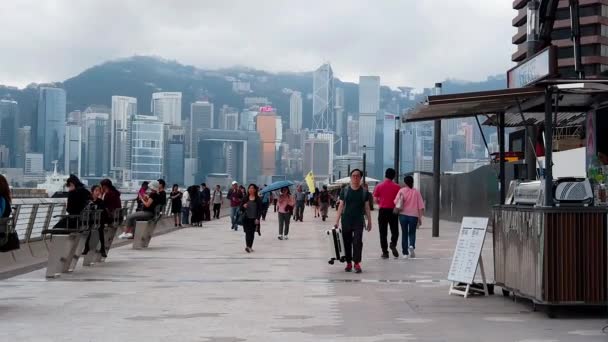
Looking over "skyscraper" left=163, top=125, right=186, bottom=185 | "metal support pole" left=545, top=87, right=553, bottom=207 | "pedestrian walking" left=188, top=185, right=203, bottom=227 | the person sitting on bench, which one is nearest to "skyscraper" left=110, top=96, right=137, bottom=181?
"skyscraper" left=163, top=125, right=186, bottom=185

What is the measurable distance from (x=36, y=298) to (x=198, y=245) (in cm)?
1227

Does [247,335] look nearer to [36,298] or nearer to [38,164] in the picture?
[36,298]

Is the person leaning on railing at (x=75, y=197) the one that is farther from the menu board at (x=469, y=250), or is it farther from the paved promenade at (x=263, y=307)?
the menu board at (x=469, y=250)

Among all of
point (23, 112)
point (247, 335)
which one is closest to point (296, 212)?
point (247, 335)

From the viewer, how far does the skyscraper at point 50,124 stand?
159m

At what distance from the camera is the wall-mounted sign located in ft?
32.6

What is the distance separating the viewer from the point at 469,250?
40.2ft

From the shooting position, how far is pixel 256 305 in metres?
11.2

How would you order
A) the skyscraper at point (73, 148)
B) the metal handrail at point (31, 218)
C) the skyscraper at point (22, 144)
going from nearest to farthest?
the metal handrail at point (31, 218) < the skyscraper at point (22, 144) < the skyscraper at point (73, 148)

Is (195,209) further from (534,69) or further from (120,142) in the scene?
(120,142)

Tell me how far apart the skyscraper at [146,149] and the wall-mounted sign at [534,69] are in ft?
469

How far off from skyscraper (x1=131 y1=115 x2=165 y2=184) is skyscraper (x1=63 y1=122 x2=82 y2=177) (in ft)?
28.2

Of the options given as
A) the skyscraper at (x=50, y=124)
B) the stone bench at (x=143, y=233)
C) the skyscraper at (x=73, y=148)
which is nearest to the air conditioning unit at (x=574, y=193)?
the stone bench at (x=143, y=233)

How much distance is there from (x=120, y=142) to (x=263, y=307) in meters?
160
